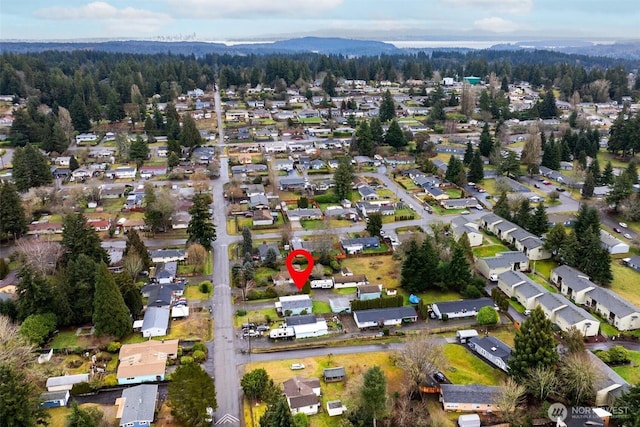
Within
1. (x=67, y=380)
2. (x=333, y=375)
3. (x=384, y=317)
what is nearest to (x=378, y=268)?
(x=384, y=317)

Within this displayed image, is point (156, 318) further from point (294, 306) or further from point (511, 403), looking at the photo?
point (511, 403)

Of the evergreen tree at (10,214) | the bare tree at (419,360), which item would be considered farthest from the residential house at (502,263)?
the evergreen tree at (10,214)

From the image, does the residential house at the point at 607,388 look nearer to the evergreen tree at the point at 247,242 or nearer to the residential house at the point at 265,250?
the residential house at the point at 265,250

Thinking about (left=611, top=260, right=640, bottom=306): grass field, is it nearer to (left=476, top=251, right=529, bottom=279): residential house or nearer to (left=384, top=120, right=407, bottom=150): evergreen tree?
(left=476, top=251, right=529, bottom=279): residential house

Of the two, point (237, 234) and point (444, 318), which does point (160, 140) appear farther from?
point (444, 318)

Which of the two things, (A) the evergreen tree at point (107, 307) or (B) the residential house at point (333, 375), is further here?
(A) the evergreen tree at point (107, 307)

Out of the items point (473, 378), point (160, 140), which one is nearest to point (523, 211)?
point (473, 378)

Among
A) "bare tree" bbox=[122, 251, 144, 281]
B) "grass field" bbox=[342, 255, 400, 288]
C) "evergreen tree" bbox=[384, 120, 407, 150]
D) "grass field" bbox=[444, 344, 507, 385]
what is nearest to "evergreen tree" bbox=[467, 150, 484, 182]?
"evergreen tree" bbox=[384, 120, 407, 150]
